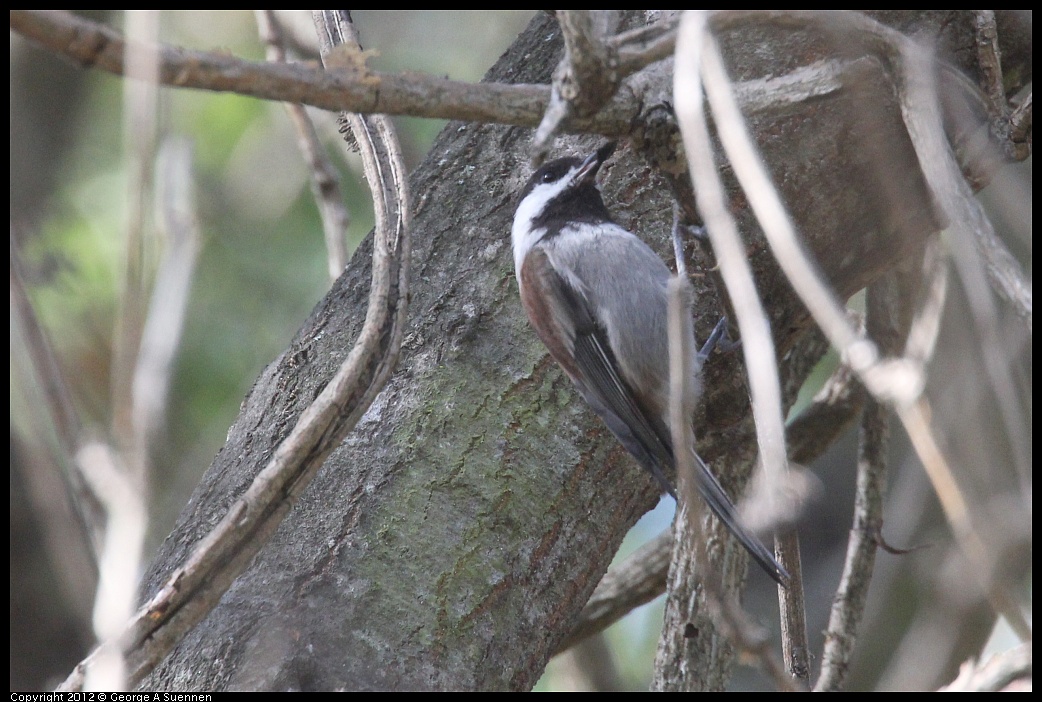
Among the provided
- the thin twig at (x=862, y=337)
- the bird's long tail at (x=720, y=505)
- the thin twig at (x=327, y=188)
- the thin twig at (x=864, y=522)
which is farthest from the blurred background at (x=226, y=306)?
the thin twig at (x=862, y=337)

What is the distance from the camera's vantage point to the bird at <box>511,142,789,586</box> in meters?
2.57

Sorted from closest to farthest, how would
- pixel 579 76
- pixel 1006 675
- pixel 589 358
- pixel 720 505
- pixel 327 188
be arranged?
1. pixel 1006 675
2. pixel 579 76
3. pixel 720 505
4. pixel 589 358
5. pixel 327 188

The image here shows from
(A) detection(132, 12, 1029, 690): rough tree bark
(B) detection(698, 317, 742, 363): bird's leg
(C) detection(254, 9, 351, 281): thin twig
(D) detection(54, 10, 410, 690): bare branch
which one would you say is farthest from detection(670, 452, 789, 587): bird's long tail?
(C) detection(254, 9, 351, 281): thin twig

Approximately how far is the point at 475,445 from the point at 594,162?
97 cm

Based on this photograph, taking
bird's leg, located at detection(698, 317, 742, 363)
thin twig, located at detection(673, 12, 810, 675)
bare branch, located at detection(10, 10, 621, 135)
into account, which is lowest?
bird's leg, located at detection(698, 317, 742, 363)

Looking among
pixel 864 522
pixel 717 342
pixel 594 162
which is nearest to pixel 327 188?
pixel 594 162

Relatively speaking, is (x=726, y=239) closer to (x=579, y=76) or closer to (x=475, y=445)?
(x=579, y=76)

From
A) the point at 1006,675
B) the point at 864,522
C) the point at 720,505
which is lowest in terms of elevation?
the point at 864,522

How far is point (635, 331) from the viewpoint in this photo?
3273mm

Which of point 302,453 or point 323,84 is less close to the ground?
point 323,84

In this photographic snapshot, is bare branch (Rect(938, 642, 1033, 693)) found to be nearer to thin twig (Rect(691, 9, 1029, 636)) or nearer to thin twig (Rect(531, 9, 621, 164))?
thin twig (Rect(691, 9, 1029, 636))

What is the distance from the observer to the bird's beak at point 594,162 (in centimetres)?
269

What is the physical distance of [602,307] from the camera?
3.24 m

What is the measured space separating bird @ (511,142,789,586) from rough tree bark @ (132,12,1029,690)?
7 cm
